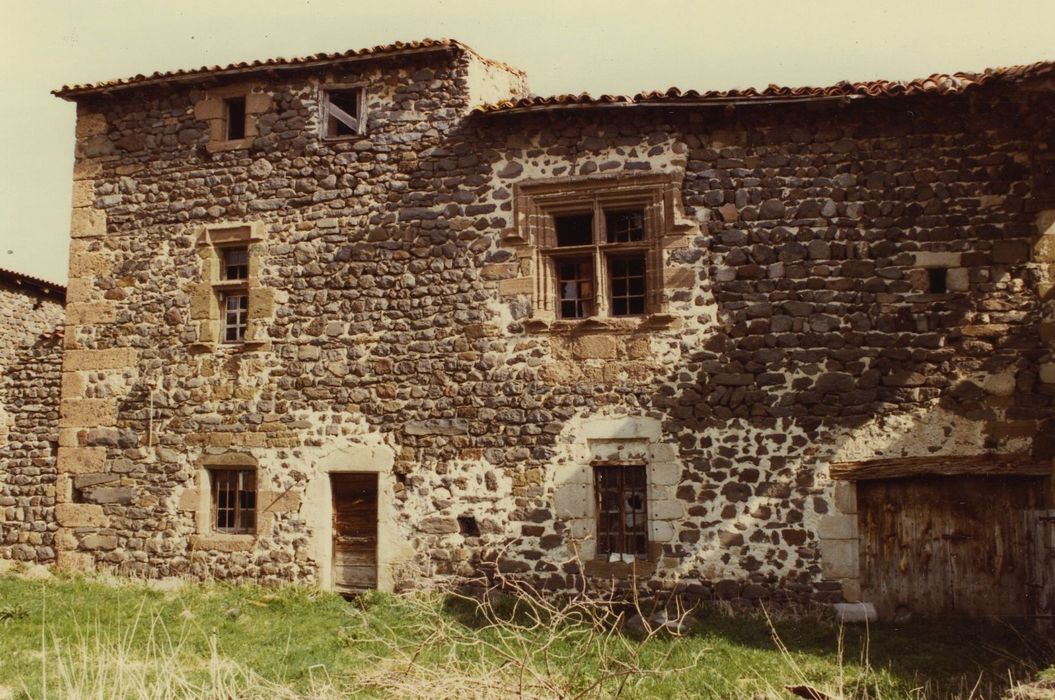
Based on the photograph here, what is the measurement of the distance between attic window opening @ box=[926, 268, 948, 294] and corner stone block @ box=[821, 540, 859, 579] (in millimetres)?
2875

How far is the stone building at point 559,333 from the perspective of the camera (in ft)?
31.9

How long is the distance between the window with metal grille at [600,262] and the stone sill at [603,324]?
0.19 m

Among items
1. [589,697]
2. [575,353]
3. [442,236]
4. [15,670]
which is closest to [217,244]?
[442,236]

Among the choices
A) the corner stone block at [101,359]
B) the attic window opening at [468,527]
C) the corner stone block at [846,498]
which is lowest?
the attic window opening at [468,527]

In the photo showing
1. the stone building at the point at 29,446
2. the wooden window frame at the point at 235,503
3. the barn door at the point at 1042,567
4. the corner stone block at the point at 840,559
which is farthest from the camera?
the stone building at the point at 29,446

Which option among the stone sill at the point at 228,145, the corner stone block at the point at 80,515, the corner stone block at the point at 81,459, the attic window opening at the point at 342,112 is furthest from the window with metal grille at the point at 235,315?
the corner stone block at the point at 80,515

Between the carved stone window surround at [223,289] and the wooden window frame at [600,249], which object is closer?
the wooden window frame at [600,249]

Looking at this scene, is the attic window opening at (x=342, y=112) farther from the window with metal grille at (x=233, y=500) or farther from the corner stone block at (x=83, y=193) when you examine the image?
the window with metal grille at (x=233, y=500)

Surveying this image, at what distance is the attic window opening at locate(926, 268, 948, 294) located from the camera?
9.87 metres

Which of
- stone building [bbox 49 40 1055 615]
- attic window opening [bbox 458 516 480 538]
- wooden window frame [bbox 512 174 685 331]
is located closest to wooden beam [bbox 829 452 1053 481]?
stone building [bbox 49 40 1055 615]

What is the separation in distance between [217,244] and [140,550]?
4075 millimetres

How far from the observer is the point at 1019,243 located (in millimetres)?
9750

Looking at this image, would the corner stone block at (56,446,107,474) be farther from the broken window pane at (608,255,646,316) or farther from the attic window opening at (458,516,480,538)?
the broken window pane at (608,255,646,316)

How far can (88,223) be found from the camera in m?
12.5
